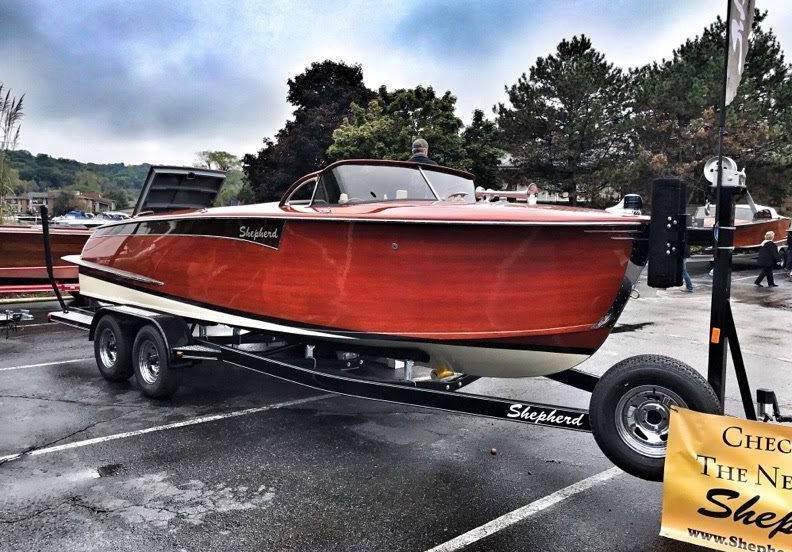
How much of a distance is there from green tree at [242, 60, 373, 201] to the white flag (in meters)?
30.7

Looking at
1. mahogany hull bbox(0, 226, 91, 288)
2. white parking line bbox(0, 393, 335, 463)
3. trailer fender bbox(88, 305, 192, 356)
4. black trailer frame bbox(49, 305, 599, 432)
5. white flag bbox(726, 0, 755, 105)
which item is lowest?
white parking line bbox(0, 393, 335, 463)

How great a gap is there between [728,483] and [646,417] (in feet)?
1.73

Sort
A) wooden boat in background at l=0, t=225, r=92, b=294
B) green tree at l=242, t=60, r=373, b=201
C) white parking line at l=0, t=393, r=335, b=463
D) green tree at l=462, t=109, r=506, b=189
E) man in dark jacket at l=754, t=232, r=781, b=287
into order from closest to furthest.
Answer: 1. white parking line at l=0, t=393, r=335, b=463
2. wooden boat in background at l=0, t=225, r=92, b=294
3. man in dark jacket at l=754, t=232, r=781, b=287
4. green tree at l=462, t=109, r=506, b=189
5. green tree at l=242, t=60, r=373, b=201

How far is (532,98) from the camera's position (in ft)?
100

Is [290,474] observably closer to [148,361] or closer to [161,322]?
[161,322]

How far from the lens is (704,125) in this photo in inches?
987

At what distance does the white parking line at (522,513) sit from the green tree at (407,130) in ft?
68.6

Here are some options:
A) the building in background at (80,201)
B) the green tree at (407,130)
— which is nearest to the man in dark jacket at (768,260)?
the green tree at (407,130)

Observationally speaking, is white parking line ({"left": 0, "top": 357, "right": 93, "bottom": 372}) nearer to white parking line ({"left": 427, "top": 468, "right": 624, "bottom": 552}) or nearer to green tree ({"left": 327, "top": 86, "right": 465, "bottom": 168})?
white parking line ({"left": 427, "top": 468, "right": 624, "bottom": 552})

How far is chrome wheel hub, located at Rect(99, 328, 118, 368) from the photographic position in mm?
6207

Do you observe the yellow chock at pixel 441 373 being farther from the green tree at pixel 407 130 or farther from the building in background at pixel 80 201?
the building in background at pixel 80 201

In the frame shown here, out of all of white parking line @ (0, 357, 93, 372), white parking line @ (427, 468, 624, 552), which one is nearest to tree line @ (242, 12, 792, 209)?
white parking line @ (0, 357, 93, 372)

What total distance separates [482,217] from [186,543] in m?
2.40

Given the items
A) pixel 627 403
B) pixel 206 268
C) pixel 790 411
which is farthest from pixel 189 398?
pixel 790 411
